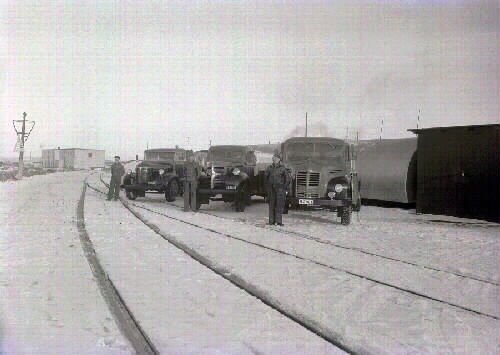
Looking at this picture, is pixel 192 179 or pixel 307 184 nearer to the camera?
pixel 307 184

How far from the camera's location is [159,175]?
17578mm

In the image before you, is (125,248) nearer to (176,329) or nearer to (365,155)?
(176,329)

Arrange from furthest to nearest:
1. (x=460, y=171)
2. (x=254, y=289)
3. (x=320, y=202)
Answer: (x=460, y=171), (x=320, y=202), (x=254, y=289)

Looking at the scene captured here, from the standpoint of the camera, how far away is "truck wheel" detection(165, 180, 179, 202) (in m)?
17.5

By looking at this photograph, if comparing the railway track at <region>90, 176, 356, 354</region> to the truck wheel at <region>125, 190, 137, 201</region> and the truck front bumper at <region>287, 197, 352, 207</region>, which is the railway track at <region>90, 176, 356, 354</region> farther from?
the truck wheel at <region>125, 190, 137, 201</region>

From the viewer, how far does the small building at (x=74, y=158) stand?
79562 mm

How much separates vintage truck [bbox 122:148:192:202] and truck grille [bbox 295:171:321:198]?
20.9 feet

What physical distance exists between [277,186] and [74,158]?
244 ft

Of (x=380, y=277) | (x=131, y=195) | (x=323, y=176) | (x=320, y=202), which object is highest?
(x=323, y=176)

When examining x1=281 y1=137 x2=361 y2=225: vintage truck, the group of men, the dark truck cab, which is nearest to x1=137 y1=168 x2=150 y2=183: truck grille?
the dark truck cab

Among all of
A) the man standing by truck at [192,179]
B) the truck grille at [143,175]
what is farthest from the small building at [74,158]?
the man standing by truck at [192,179]

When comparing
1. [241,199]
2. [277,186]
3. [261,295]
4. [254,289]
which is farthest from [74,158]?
[261,295]

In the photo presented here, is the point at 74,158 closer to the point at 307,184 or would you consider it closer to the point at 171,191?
the point at 171,191

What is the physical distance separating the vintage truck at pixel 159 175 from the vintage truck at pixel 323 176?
5.80m
